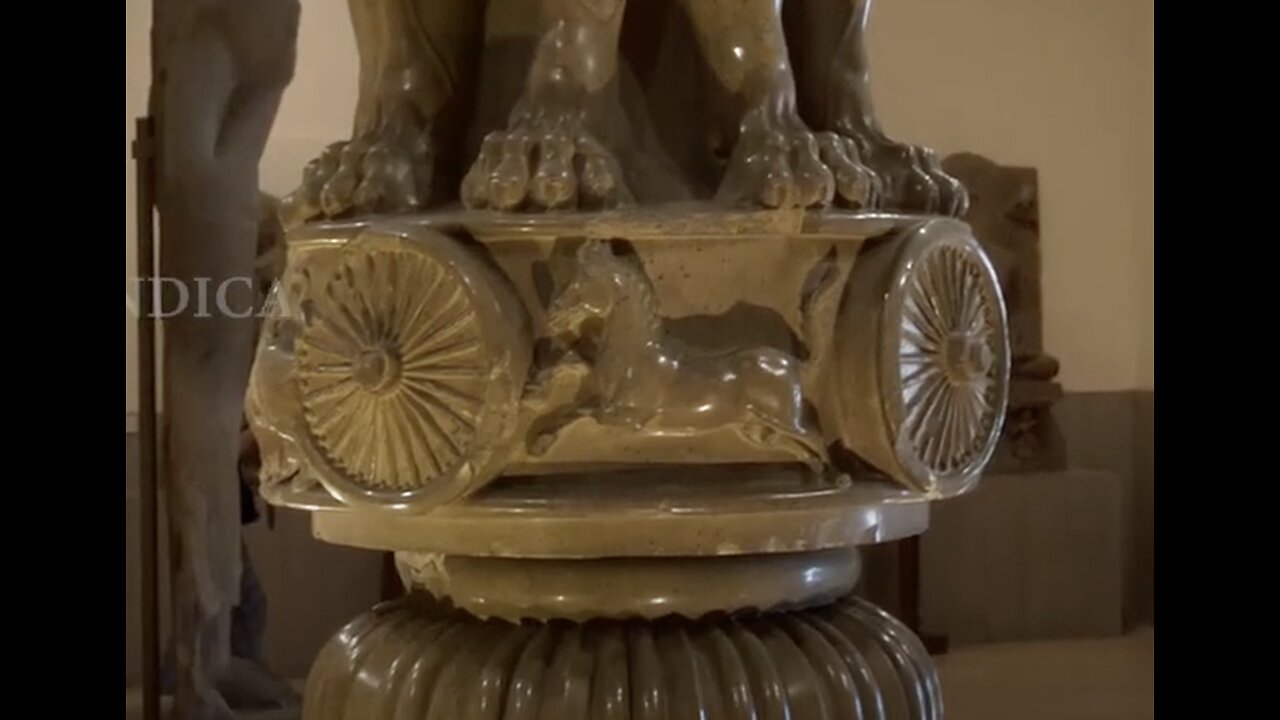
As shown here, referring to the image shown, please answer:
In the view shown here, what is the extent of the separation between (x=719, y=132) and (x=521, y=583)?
0.26 metres

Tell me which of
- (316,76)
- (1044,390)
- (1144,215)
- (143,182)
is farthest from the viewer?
(1144,215)

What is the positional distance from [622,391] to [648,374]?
15 millimetres

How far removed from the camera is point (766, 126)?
0.80 metres

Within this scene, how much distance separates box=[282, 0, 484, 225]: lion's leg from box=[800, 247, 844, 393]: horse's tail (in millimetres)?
213

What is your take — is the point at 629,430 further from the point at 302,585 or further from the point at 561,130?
the point at 302,585

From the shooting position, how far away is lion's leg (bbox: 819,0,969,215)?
0.84m

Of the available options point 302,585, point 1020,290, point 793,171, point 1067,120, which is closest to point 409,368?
point 793,171

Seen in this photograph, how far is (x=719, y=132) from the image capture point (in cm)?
84

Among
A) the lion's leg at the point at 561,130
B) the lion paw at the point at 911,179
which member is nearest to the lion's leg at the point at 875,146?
the lion paw at the point at 911,179

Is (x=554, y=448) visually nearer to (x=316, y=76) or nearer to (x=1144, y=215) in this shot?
(x=316, y=76)

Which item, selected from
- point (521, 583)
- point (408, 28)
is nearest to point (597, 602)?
point (521, 583)

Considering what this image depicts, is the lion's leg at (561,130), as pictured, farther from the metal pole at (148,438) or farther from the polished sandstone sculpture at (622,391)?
the metal pole at (148,438)

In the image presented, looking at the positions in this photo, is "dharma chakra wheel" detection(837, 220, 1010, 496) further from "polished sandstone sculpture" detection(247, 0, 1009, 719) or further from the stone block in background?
the stone block in background

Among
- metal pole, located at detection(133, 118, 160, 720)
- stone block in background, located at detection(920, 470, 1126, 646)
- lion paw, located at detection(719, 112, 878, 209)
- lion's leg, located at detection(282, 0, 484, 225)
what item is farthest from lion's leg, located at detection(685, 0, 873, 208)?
stone block in background, located at detection(920, 470, 1126, 646)
